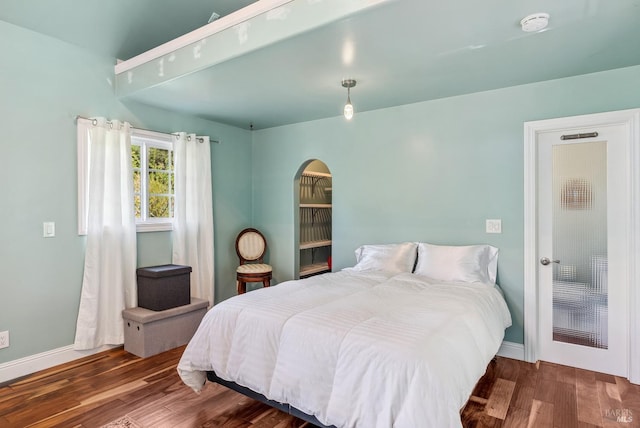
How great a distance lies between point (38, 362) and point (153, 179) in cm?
187

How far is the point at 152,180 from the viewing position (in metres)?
3.81

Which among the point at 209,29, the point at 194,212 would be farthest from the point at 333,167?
the point at 209,29

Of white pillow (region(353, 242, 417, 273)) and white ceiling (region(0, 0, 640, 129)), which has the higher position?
white ceiling (region(0, 0, 640, 129))

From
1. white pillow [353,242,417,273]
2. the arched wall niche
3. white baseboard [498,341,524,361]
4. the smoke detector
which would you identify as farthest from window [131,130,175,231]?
white baseboard [498,341,524,361]

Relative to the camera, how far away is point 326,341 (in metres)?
1.89

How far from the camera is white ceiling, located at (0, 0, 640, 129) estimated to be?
2018 millimetres

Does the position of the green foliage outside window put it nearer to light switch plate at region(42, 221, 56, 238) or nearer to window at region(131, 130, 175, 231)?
window at region(131, 130, 175, 231)

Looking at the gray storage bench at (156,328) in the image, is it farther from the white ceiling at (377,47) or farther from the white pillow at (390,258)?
the white ceiling at (377,47)

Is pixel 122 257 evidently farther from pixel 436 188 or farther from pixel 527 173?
pixel 527 173

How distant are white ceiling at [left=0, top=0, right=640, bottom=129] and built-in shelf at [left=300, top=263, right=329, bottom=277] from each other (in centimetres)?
239

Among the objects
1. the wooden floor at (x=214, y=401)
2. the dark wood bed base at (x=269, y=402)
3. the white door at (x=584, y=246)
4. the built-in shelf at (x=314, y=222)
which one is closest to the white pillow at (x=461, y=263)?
the white door at (x=584, y=246)

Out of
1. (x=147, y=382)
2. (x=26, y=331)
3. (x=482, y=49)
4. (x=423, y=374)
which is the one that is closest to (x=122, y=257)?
(x=26, y=331)

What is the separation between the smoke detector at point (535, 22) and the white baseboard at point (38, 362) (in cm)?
410

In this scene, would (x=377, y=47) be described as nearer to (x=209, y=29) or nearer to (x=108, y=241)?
(x=209, y=29)
